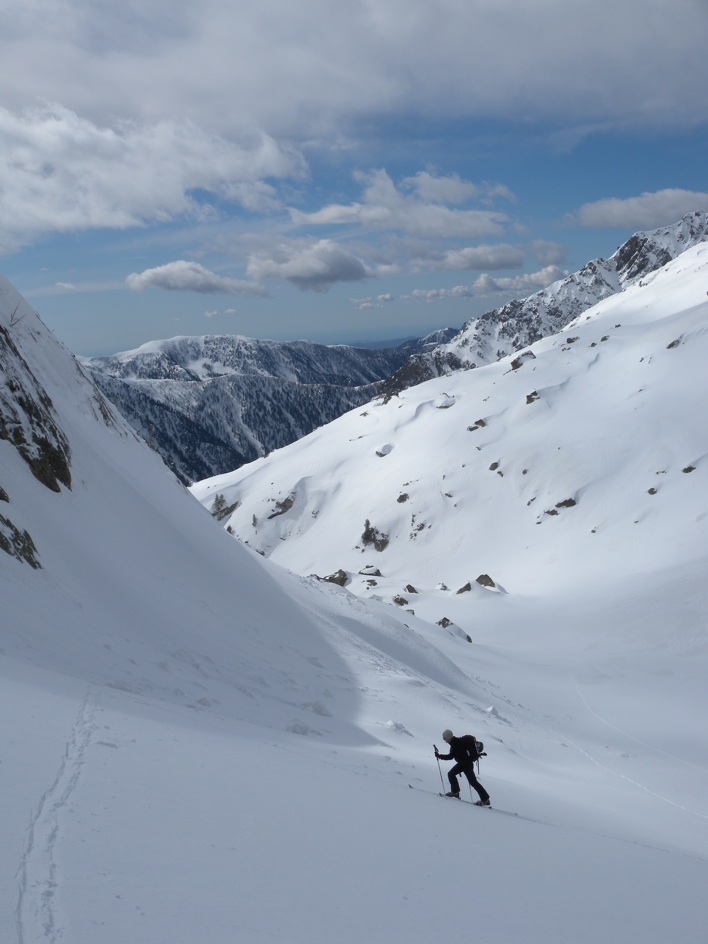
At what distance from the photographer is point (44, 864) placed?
14.7 feet

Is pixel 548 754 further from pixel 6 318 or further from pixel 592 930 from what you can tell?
pixel 6 318

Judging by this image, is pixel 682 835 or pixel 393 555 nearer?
pixel 682 835

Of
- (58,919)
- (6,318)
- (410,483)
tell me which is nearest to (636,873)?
(58,919)

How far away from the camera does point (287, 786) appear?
787cm

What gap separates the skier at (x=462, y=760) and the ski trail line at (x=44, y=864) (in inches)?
246

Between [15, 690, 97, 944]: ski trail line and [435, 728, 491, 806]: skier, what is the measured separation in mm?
6254

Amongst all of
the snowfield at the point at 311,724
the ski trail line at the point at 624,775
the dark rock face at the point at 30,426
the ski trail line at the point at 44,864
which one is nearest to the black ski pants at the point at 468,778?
the snowfield at the point at 311,724

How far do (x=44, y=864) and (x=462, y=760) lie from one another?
7.70 metres

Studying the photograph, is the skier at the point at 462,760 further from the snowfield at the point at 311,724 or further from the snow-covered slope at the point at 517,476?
the snow-covered slope at the point at 517,476

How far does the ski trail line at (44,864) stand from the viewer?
3.80 m

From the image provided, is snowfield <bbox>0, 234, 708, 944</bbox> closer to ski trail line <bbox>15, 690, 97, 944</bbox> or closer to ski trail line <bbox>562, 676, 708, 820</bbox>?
ski trail line <bbox>15, 690, 97, 944</bbox>

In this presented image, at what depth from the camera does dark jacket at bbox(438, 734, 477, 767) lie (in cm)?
1077

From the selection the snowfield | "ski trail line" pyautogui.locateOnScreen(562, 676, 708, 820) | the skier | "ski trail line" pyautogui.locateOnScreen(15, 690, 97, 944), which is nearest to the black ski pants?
the skier

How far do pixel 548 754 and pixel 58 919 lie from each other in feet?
55.3
